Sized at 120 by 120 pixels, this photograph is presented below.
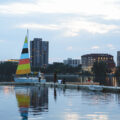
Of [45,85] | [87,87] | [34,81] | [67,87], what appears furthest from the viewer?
[34,81]

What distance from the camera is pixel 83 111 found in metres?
23.5

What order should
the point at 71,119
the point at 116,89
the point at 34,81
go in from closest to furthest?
the point at 71,119 → the point at 116,89 → the point at 34,81

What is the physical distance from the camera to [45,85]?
58.9 meters

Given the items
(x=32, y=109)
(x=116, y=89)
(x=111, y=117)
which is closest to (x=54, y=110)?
(x=32, y=109)

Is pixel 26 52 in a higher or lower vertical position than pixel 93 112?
higher

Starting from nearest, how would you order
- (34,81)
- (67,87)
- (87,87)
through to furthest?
1. (87,87)
2. (67,87)
3. (34,81)

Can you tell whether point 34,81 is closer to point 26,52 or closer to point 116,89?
point 26,52

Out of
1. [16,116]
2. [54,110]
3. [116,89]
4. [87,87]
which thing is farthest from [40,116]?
[87,87]

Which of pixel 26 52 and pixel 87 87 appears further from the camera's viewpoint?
pixel 26 52

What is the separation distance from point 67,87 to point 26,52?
17765 millimetres

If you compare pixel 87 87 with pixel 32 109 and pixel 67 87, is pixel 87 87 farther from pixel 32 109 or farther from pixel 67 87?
pixel 32 109

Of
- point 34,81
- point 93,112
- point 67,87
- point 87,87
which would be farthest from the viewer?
point 34,81

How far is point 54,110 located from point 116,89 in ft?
67.7

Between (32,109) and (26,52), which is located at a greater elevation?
(26,52)
